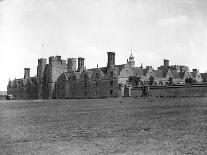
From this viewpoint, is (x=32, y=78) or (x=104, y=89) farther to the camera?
(x=32, y=78)

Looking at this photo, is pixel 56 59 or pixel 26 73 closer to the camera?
pixel 56 59

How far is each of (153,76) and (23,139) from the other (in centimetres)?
7567

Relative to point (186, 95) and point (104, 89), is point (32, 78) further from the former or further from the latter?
point (186, 95)

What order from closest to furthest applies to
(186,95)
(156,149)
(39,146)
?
(156,149), (39,146), (186,95)

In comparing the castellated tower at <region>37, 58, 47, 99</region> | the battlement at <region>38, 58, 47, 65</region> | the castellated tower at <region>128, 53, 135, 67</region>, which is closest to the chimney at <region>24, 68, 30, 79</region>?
the castellated tower at <region>37, 58, 47, 99</region>

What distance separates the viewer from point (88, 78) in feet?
272

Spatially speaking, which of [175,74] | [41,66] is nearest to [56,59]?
[41,66]

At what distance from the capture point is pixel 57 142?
1088 cm

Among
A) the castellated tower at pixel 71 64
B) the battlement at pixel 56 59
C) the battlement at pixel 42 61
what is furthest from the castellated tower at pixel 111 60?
the battlement at pixel 42 61

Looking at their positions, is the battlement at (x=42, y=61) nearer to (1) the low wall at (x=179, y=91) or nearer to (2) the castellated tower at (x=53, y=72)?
(2) the castellated tower at (x=53, y=72)

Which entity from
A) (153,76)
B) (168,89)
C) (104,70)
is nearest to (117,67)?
(104,70)

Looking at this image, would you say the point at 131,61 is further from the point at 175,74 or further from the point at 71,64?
the point at 71,64

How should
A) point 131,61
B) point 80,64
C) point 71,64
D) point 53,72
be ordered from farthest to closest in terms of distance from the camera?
point 131,61 → point 71,64 → point 53,72 → point 80,64

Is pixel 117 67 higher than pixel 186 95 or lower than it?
higher
